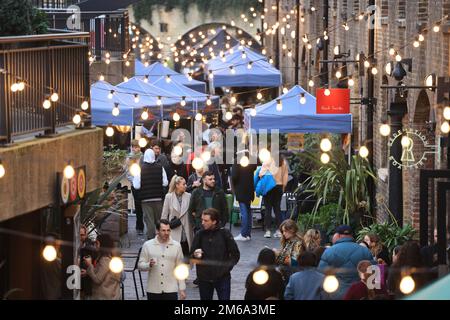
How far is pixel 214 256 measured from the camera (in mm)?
14773

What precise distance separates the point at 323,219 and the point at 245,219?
1.44 metres

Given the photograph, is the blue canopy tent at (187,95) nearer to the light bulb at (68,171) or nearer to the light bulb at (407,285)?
the light bulb at (68,171)

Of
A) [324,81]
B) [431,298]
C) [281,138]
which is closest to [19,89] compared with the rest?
[431,298]

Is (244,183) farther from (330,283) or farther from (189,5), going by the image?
(189,5)

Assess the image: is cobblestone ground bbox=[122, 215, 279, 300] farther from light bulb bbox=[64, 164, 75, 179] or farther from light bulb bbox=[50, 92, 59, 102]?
light bulb bbox=[50, 92, 59, 102]

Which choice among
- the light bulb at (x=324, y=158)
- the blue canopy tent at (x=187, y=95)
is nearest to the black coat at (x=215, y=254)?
the light bulb at (x=324, y=158)

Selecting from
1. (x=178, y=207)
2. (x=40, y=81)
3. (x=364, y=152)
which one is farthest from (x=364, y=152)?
(x=40, y=81)

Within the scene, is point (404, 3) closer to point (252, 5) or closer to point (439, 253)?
point (439, 253)

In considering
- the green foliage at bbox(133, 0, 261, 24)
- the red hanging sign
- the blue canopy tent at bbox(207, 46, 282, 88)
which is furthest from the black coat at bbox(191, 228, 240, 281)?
the green foliage at bbox(133, 0, 261, 24)

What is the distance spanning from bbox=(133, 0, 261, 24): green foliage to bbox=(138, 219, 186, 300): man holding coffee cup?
49658 millimetres

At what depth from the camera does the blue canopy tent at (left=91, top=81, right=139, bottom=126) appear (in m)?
24.9

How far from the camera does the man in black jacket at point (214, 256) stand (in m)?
14.7

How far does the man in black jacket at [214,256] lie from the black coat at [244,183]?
6.37 meters
